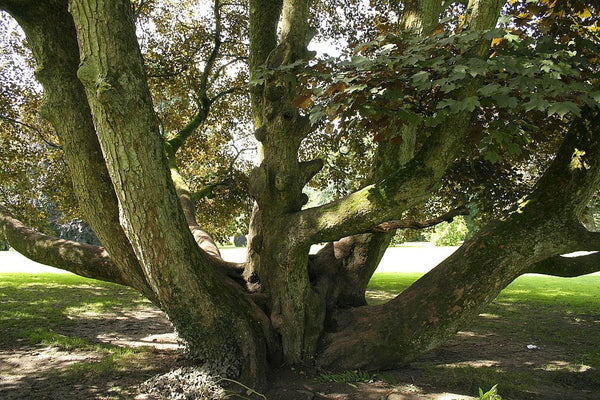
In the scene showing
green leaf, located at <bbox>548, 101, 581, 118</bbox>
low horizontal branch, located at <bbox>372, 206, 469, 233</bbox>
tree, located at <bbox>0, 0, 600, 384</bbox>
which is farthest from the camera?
low horizontal branch, located at <bbox>372, 206, 469, 233</bbox>

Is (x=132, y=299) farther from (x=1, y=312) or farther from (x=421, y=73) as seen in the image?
(x=421, y=73)

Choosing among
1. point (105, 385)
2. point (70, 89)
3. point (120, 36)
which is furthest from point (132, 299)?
point (120, 36)

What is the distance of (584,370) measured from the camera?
5.16m

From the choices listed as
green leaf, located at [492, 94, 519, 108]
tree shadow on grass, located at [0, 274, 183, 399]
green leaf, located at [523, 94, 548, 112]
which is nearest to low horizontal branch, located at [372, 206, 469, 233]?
green leaf, located at [492, 94, 519, 108]

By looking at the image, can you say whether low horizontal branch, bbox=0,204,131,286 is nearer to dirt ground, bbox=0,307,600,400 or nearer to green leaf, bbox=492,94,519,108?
dirt ground, bbox=0,307,600,400

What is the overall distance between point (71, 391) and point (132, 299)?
667 centimetres

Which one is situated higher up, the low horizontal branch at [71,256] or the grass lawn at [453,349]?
the low horizontal branch at [71,256]

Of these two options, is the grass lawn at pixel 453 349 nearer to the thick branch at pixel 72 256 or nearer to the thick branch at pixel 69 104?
the thick branch at pixel 72 256

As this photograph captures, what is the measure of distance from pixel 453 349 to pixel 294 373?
270cm

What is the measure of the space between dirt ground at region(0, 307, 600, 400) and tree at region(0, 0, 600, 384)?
350 mm

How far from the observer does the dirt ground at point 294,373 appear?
4.30 m

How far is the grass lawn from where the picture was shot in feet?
15.2

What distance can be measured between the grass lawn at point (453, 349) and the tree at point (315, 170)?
32.5 inches

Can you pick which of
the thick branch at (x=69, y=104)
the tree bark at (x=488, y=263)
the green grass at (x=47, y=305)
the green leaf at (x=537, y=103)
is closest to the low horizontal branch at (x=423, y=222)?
the tree bark at (x=488, y=263)
